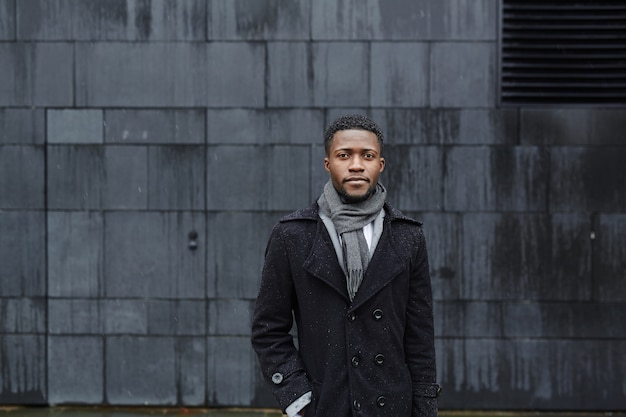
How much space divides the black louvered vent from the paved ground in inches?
108

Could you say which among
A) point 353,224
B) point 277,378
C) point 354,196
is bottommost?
point 277,378

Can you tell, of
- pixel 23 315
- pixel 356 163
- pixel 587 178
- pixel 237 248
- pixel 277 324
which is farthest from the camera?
pixel 23 315

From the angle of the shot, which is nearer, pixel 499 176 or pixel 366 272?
pixel 366 272

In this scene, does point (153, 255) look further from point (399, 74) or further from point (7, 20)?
point (399, 74)

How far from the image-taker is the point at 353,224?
10.9 feet

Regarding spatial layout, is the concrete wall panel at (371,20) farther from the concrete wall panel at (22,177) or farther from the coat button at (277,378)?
the coat button at (277,378)

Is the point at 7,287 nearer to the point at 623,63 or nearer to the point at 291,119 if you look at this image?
the point at 291,119

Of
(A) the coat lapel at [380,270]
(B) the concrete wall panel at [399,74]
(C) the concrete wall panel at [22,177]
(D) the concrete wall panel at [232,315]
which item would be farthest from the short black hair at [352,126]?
(C) the concrete wall panel at [22,177]

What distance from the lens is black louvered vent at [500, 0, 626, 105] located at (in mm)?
6941

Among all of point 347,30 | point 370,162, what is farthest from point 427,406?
point 347,30

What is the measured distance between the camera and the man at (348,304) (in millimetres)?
3268

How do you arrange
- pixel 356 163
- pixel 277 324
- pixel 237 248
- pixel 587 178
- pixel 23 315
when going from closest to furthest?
A: pixel 356 163 < pixel 277 324 < pixel 587 178 < pixel 237 248 < pixel 23 315

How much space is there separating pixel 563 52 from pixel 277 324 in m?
4.72

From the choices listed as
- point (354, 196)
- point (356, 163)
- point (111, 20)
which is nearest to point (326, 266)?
point (354, 196)
